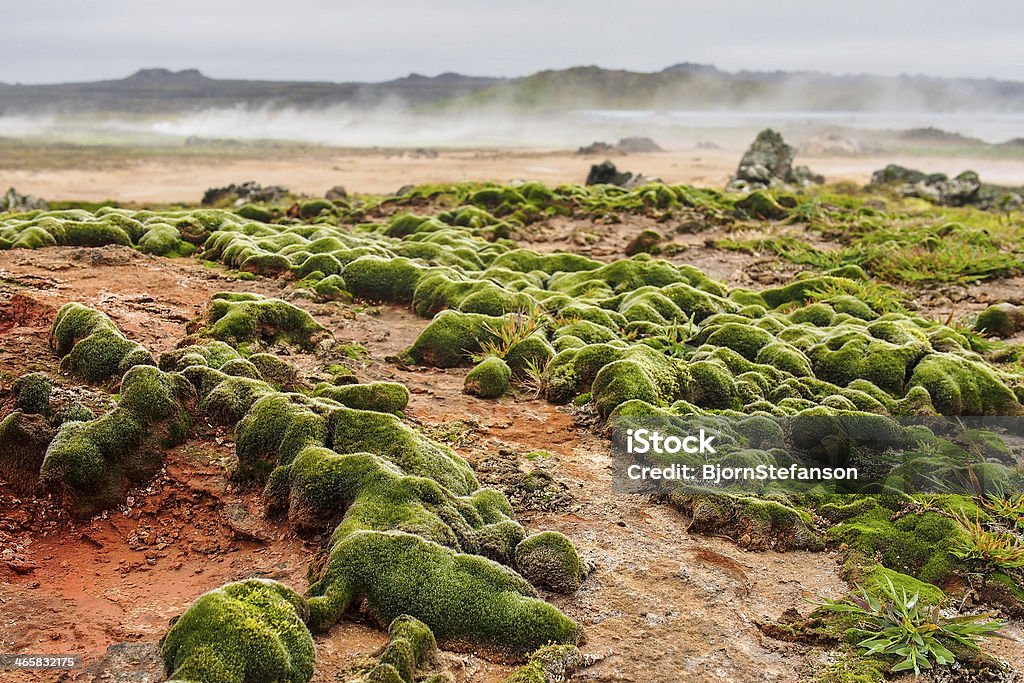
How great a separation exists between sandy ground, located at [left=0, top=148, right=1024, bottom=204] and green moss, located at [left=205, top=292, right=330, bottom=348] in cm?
3852

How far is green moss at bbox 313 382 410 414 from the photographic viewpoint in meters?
9.53

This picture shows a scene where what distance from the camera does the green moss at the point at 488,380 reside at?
10766 mm

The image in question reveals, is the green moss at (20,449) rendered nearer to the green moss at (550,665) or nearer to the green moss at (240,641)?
the green moss at (240,641)

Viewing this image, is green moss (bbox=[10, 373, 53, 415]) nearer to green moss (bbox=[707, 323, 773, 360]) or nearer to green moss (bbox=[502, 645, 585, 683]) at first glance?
green moss (bbox=[502, 645, 585, 683])

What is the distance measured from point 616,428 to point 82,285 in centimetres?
811

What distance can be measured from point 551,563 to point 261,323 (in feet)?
20.5

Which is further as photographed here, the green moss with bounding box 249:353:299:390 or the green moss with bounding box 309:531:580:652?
the green moss with bounding box 249:353:299:390

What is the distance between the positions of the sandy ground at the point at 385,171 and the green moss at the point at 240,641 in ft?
149

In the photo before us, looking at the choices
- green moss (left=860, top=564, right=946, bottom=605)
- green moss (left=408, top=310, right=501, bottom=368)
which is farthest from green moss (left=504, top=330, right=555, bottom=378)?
green moss (left=860, top=564, right=946, bottom=605)

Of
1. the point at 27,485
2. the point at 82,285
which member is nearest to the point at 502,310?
the point at 82,285

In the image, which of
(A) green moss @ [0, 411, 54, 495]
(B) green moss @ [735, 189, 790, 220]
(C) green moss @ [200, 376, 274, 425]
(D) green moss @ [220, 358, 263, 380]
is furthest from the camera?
(B) green moss @ [735, 189, 790, 220]

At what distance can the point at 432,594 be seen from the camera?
627 cm

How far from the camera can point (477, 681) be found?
5824 millimetres

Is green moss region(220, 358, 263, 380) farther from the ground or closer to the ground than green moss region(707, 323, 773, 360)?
farther from the ground
